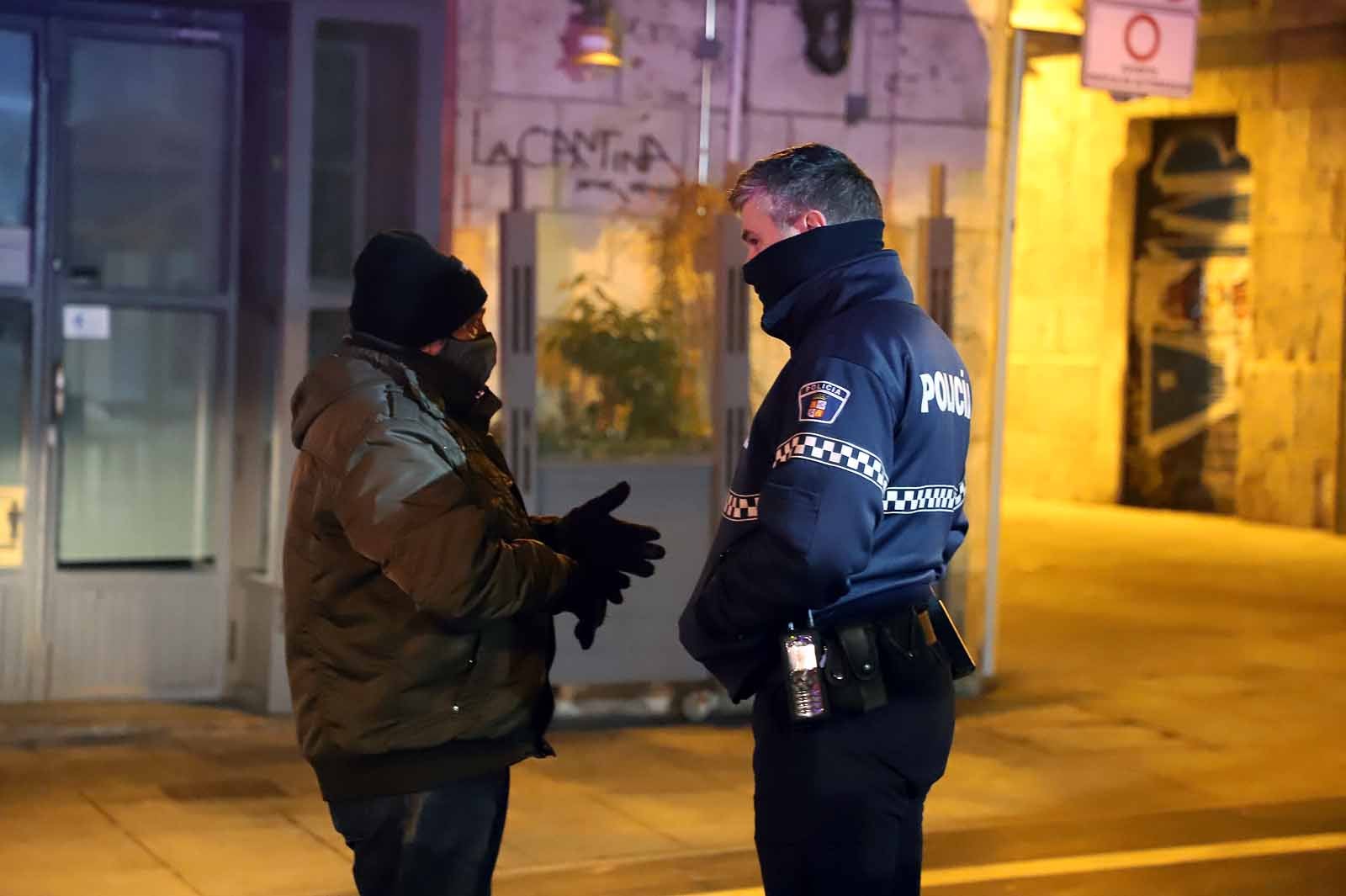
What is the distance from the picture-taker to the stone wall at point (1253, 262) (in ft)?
52.4

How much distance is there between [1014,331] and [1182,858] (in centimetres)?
1240

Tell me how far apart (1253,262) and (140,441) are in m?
11.1

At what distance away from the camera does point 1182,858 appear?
6465mm

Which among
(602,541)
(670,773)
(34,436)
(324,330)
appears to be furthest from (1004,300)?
(602,541)

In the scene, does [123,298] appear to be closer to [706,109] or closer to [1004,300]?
[706,109]

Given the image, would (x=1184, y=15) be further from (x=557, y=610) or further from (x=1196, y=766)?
(x=557, y=610)

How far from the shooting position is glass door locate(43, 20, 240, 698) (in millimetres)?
7969

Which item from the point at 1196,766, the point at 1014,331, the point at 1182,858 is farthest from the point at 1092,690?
the point at 1014,331

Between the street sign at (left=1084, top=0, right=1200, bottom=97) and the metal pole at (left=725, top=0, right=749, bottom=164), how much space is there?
5.54ft

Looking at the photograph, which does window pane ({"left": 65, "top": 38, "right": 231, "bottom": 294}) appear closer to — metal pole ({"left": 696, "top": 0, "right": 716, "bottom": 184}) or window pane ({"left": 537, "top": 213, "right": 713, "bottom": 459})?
window pane ({"left": 537, "top": 213, "right": 713, "bottom": 459})

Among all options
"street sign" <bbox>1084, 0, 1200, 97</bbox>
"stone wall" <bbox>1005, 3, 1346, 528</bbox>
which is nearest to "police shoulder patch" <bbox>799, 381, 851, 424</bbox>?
"street sign" <bbox>1084, 0, 1200, 97</bbox>

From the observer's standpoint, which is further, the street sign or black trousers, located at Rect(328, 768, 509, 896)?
the street sign

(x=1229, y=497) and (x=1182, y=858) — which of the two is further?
(x=1229, y=497)

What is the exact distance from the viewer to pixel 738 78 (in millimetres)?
8609
